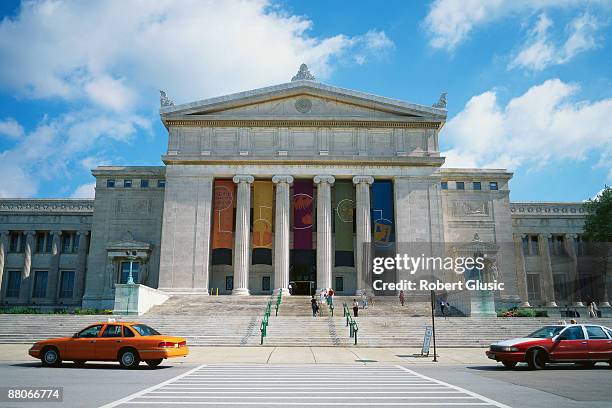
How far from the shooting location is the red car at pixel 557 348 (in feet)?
59.5

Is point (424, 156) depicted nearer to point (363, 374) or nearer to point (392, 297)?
point (392, 297)

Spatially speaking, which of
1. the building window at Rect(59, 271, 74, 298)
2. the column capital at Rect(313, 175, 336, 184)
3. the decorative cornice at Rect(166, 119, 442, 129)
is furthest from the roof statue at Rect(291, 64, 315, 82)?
the building window at Rect(59, 271, 74, 298)

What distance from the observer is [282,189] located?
1973 inches

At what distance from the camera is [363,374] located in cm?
1614

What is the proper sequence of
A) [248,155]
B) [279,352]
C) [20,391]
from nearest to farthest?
[20,391] → [279,352] → [248,155]

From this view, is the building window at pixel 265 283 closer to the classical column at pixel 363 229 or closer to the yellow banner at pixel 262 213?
the yellow banner at pixel 262 213

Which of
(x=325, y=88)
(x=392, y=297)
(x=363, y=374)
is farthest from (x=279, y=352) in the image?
(x=325, y=88)

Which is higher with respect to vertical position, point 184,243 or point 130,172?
point 130,172

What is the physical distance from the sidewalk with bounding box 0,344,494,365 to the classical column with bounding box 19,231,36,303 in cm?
3345

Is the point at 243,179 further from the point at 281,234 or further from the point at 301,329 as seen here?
the point at 301,329

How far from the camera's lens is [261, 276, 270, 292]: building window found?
5209cm

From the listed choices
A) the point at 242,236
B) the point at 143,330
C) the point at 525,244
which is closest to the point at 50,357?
the point at 143,330

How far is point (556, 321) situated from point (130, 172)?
40.3 metres

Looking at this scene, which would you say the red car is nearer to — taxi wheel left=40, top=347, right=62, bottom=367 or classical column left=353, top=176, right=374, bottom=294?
taxi wheel left=40, top=347, right=62, bottom=367
